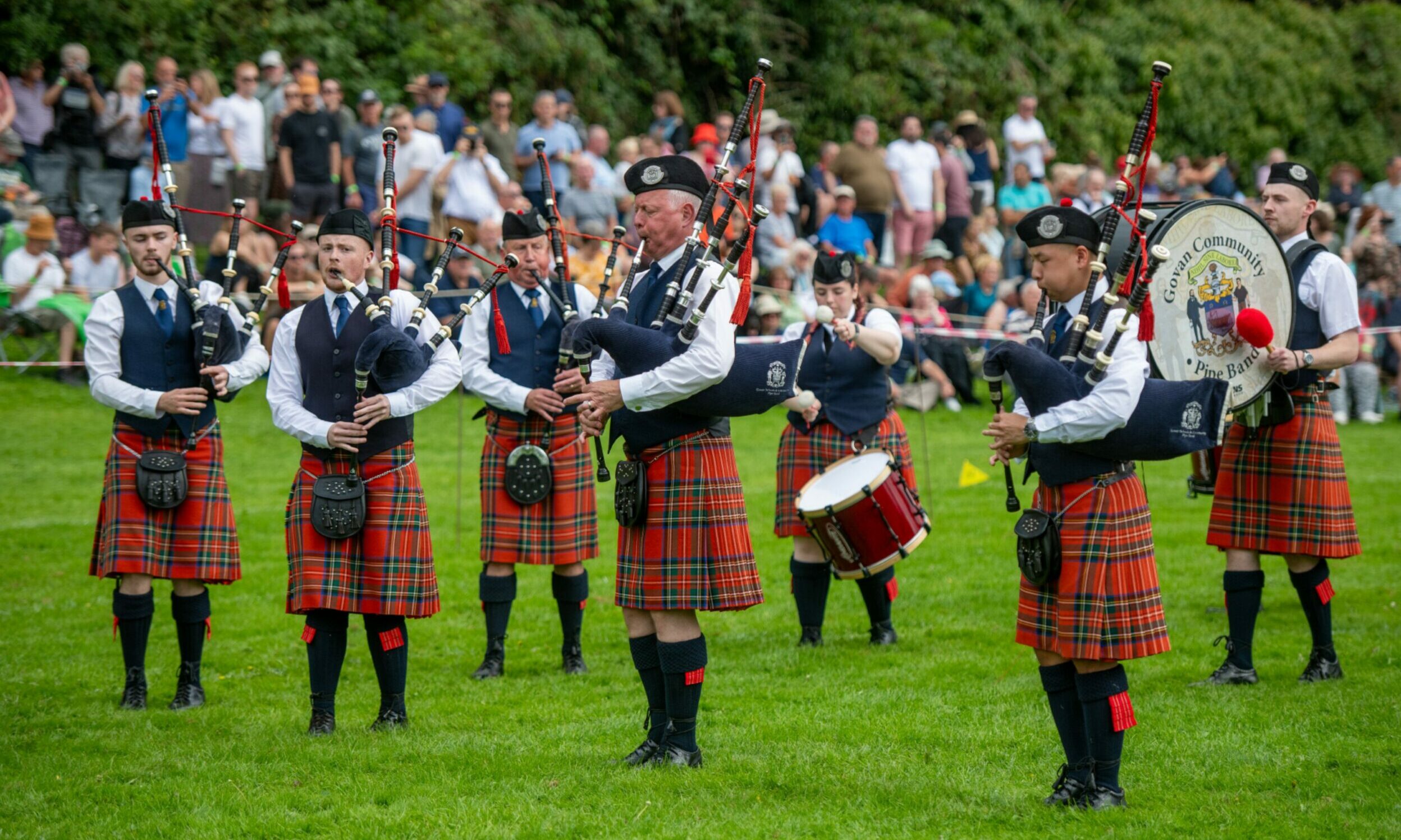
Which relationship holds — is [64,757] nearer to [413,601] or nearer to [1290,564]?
[413,601]

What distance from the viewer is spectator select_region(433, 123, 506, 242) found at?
12.0 meters

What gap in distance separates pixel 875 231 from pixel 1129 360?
10633 mm

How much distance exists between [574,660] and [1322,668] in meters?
2.90

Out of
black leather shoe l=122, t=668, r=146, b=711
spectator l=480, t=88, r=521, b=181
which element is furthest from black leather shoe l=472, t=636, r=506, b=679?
spectator l=480, t=88, r=521, b=181

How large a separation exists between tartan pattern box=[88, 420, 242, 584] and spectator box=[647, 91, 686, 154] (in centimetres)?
813

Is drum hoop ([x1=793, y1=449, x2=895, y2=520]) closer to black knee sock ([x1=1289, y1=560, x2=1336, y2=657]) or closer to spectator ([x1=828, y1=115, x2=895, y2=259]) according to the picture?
black knee sock ([x1=1289, y1=560, x2=1336, y2=657])

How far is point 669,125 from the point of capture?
13.4 metres

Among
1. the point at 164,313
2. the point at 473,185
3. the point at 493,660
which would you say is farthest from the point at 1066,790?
the point at 473,185

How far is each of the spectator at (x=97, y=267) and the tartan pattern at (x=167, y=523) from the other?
6.08m

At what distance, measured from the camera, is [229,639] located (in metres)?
6.35

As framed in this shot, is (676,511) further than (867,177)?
No

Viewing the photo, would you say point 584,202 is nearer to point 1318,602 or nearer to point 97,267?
point 97,267

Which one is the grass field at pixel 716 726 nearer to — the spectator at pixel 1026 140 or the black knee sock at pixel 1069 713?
the black knee sock at pixel 1069 713

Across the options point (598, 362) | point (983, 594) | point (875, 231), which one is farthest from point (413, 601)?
point (875, 231)
